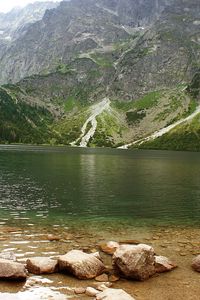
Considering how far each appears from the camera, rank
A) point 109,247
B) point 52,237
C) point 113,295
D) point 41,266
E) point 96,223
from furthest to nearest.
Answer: point 96,223 < point 52,237 < point 109,247 < point 41,266 < point 113,295

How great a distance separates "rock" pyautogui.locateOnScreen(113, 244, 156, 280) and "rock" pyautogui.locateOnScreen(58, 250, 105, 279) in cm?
131

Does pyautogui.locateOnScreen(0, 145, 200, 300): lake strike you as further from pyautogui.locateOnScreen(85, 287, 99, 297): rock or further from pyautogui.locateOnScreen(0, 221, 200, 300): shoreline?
pyautogui.locateOnScreen(85, 287, 99, 297): rock

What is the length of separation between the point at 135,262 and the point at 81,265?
363 cm

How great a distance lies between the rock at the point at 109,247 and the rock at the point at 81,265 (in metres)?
5.44

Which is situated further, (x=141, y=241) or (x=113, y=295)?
(x=141, y=241)

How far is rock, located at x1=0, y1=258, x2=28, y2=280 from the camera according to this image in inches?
973

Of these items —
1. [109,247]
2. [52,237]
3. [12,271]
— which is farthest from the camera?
[52,237]

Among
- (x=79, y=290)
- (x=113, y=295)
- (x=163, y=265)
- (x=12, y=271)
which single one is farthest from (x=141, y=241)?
(x=113, y=295)

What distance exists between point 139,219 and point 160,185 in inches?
1639

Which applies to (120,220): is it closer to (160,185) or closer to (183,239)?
(183,239)

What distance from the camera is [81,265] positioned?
85.9 feet

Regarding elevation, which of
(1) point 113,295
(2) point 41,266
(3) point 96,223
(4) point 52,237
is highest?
(1) point 113,295

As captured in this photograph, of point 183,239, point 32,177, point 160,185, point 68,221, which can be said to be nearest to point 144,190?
point 160,185

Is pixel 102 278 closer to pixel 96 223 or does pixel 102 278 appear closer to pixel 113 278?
pixel 113 278
